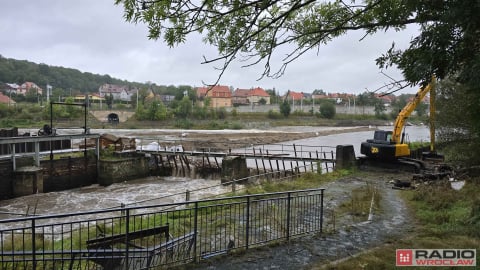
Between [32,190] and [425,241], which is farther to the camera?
[32,190]

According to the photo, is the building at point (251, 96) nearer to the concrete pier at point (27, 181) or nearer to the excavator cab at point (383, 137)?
the concrete pier at point (27, 181)

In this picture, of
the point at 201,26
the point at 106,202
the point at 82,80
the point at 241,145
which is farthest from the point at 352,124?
the point at 82,80

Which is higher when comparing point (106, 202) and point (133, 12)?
point (133, 12)

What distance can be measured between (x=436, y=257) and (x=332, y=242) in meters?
2.11

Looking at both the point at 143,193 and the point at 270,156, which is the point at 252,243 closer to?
the point at 143,193

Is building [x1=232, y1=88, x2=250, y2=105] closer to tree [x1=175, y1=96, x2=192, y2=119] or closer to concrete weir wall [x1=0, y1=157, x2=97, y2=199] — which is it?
tree [x1=175, y1=96, x2=192, y2=119]

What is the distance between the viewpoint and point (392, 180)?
689 inches

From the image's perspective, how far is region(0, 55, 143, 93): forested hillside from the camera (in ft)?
501

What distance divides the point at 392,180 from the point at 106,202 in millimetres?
15919

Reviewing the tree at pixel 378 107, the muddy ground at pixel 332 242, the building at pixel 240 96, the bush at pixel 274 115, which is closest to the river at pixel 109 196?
the muddy ground at pixel 332 242

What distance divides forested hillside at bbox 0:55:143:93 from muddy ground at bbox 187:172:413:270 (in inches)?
6232

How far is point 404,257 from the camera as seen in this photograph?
21.5 feet

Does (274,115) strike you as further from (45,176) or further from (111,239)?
(111,239)

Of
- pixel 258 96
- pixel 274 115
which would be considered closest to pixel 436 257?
pixel 274 115
